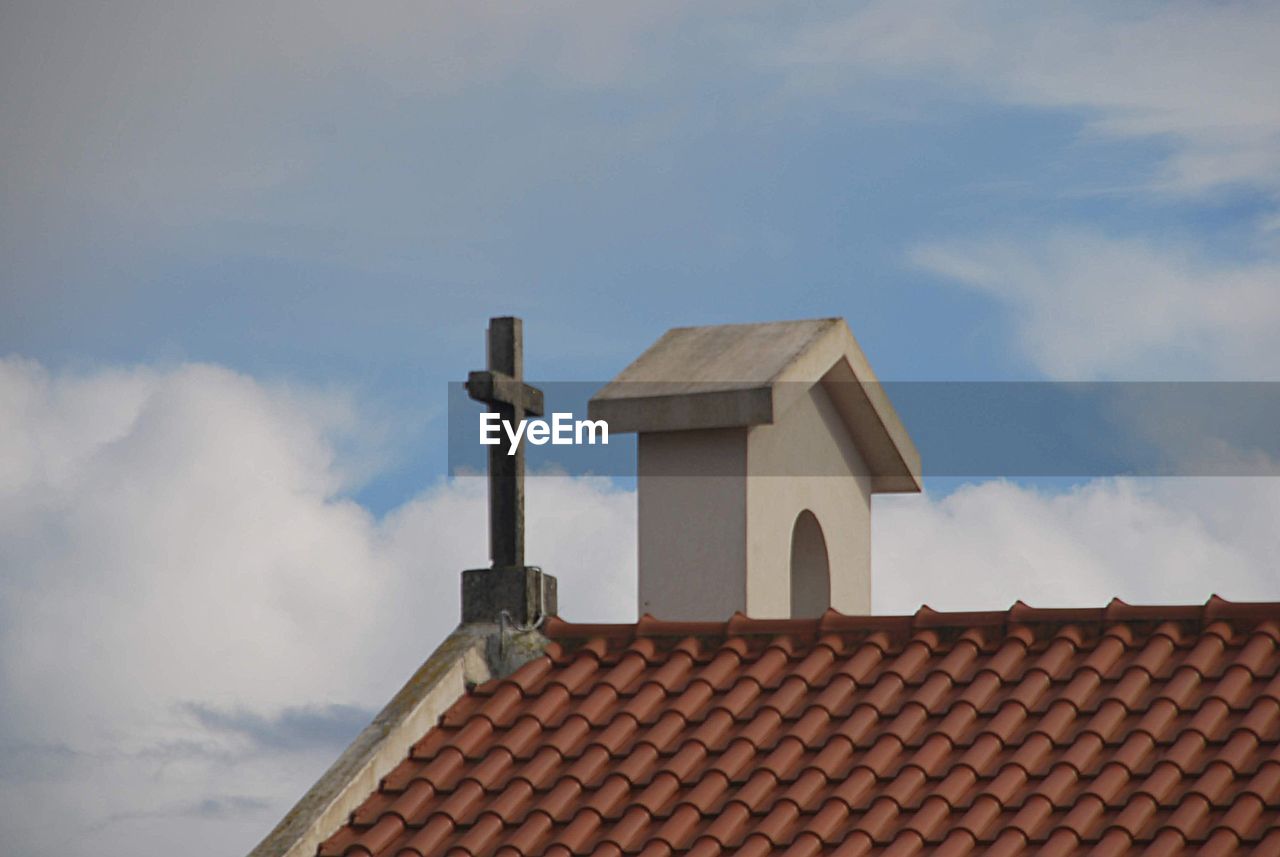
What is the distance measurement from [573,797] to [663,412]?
4.00 meters

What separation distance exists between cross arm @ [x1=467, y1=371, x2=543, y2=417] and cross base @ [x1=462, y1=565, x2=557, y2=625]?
3.30 ft

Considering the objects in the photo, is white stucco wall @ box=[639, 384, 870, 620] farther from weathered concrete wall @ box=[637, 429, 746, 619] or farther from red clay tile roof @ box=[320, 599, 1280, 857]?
red clay tile roof @ box=[320, 599, 1280, 857]

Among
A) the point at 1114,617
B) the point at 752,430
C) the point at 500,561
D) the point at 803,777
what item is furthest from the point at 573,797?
the point at 752,430

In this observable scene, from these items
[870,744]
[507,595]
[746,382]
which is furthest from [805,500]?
[870,744]

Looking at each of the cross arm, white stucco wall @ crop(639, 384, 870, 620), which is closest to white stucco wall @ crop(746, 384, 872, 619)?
white stucco wall @ crop(639, 384, 870, 620)

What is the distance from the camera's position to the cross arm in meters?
11.8

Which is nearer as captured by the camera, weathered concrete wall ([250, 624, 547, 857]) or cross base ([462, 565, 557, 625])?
weathered concrete wall ([250, 624, 547, 857])

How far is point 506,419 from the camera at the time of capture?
474 inches

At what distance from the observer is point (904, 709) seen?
400 inches

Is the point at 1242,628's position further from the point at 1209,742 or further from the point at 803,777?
the point at 803,777

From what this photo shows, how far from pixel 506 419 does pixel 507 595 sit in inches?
43.1

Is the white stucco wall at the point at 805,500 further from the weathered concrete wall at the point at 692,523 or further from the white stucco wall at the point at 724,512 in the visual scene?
the weathered concrete wall at the point at 692,523

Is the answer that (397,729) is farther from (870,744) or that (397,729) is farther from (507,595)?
(870,744)

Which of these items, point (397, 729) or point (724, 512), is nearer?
point (397, 729)
